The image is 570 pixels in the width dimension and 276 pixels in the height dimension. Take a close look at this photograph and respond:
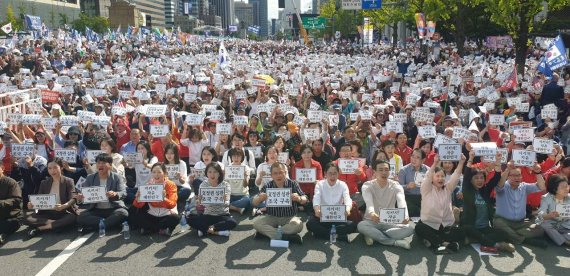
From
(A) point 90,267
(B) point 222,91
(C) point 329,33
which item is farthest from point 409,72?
(C) point 329,33

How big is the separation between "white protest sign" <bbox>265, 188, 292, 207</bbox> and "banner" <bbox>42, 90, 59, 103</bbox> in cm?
1006

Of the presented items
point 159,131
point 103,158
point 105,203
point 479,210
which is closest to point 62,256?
point 105,203

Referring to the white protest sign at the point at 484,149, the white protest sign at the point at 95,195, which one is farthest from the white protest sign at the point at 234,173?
the white protest sign at the point at 484,149

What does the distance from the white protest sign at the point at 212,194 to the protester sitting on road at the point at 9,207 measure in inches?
106

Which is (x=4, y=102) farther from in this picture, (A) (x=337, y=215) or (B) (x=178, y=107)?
(A) (x=337, y=215)

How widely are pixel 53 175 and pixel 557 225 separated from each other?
23.6ft

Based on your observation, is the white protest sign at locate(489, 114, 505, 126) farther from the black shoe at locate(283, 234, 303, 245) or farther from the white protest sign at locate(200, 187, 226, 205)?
the white protest sign at locate(200, 187, 226, 205)

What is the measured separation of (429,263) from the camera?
23.0 ft

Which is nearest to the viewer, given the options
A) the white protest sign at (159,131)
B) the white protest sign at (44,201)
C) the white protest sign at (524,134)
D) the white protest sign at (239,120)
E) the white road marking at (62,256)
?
the white road marking at (62,256)

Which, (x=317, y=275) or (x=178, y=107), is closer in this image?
(x=317, y=275)

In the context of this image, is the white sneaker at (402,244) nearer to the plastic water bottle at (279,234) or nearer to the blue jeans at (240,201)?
the plastic water bottle at (279,234)

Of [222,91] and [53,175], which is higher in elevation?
[222,91]

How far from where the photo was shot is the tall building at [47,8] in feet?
278

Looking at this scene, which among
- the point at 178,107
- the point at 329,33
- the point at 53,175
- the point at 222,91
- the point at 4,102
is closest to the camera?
the point at 53,175
